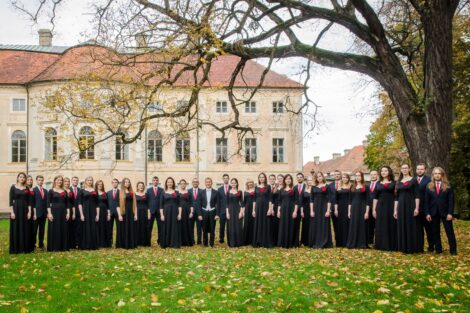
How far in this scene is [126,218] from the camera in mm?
17109

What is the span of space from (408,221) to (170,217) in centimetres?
662

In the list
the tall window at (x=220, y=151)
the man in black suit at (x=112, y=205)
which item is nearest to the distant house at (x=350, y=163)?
the tall window at (x=220, y=151)

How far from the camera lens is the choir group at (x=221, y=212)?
15.7 m

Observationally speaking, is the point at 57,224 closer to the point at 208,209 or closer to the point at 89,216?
the point at 89,216

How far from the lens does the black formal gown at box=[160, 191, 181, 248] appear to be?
56.5 feet

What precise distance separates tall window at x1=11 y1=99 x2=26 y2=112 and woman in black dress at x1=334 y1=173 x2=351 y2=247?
4112 centimetres

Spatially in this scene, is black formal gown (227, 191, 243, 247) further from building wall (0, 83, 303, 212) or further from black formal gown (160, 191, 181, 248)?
building wall (0, 83, 303, 212)

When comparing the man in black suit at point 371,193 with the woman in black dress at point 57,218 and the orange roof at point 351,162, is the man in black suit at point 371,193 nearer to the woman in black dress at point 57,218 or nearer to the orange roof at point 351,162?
the woman in black dress at point 57,218

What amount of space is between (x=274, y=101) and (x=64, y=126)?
112ft

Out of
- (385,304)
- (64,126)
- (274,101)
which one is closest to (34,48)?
(274,101)

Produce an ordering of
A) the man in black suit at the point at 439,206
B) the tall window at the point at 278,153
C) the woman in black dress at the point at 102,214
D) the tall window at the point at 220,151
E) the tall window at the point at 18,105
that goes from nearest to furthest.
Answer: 1. the man in black suit at the point at 439,206
2. the woman in black dress at the point at 102,214
3. the tall window at the point at 220,151
4. the tall window at the point at 18,105
5. the tall window at the point at 278,153

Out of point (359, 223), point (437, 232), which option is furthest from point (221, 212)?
point (437, 232)

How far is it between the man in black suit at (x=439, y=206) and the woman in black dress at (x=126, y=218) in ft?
26.0

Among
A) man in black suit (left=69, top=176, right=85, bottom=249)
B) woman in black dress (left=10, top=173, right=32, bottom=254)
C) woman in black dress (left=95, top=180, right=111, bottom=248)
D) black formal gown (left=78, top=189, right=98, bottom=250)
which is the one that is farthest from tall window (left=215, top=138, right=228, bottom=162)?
woman in black dress (left=10, top=173, right=32, bottom=254)
